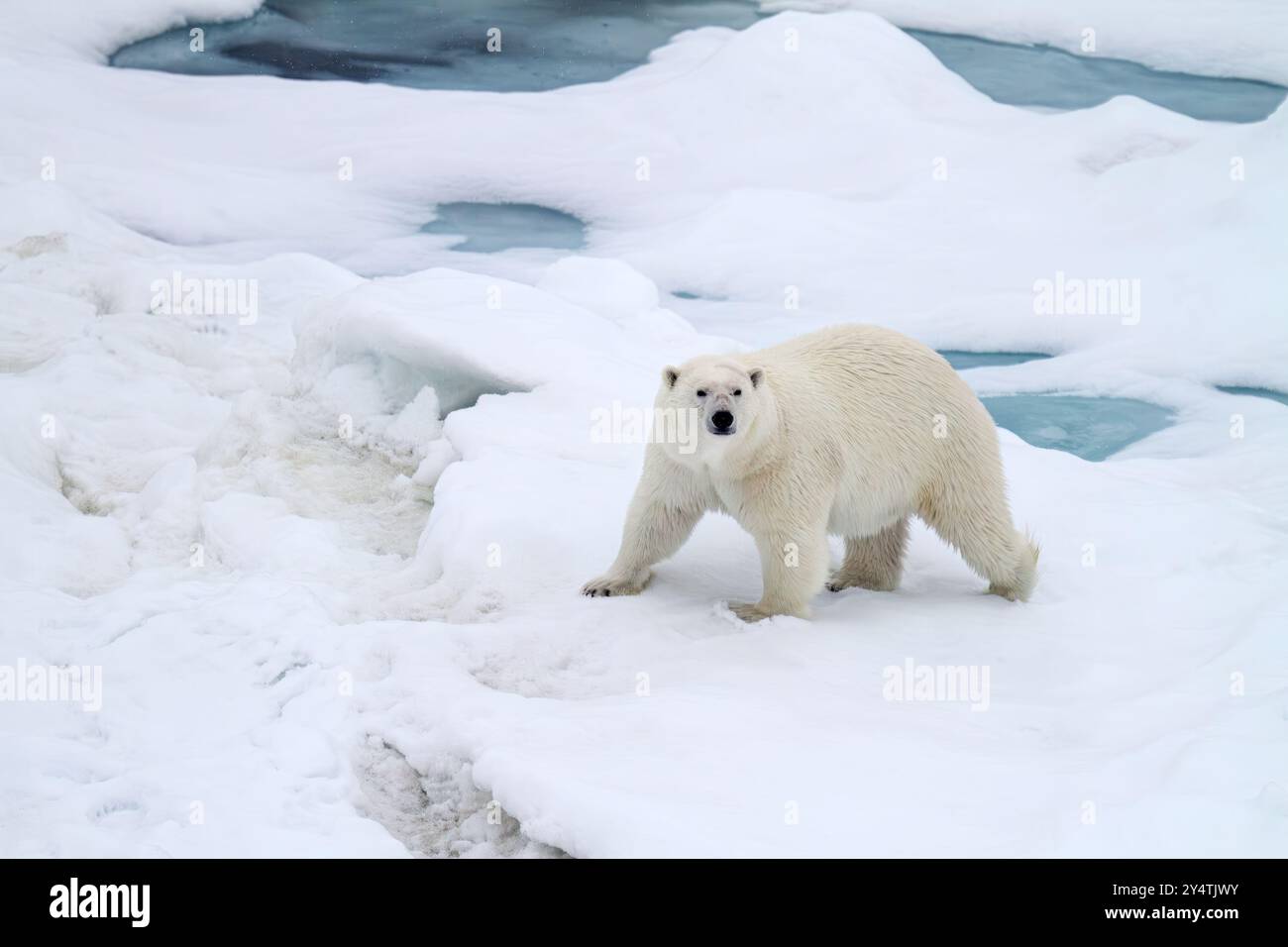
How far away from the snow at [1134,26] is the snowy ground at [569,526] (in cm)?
435

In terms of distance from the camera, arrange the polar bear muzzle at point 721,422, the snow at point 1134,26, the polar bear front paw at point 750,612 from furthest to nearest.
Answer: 1. the snow at point 1134,26
2. the polar bear front paw at point 750,612
3. the polar bear muzzle at point 721,422

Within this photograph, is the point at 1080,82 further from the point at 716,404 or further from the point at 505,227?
the point at 716,404

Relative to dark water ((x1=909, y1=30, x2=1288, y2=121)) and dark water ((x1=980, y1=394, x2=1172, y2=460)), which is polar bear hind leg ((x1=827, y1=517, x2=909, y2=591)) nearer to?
dark water ((x1=980, y1=394, x2=1172, y2=460))

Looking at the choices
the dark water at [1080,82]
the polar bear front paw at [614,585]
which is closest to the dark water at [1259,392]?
the polar bear front paw at [614,585]

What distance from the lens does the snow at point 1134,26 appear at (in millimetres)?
16391

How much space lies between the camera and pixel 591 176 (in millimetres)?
13227

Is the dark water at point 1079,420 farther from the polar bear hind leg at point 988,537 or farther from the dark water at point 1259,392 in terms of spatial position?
the polar bear hind leg at point 988,537

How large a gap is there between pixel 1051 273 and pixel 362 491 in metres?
7.38

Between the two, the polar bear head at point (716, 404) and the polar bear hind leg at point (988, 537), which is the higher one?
the polar bear head at point (716, 404)

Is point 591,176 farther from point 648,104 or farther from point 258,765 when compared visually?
point 258,765

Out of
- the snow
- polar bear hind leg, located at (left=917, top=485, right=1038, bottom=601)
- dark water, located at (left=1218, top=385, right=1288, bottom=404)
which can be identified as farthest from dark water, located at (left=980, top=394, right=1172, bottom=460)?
the snow

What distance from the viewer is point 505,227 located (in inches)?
478

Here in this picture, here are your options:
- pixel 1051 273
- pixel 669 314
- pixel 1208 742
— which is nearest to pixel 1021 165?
pixel 1051 273

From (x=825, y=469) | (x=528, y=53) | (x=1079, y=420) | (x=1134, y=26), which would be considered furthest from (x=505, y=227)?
(x=1134, y=26)
